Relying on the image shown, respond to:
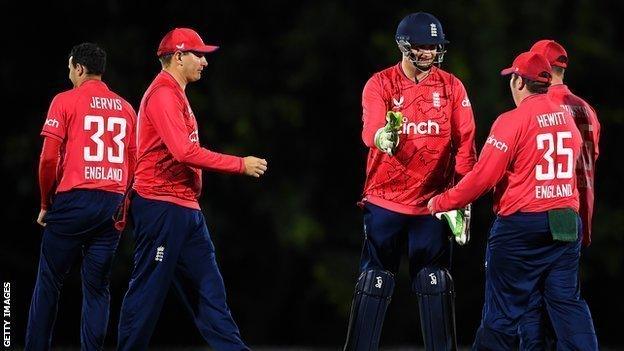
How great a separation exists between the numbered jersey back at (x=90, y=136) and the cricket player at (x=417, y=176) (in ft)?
4.95

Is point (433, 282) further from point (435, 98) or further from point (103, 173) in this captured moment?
point (103, 173)

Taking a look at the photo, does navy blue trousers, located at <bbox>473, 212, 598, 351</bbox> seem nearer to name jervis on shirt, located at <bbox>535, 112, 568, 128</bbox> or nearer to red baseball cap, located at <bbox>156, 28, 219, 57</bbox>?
name jervis on shirt, located at <bbox>535, 112, 568, 128</bbox>

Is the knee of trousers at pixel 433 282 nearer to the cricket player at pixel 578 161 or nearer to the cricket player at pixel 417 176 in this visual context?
the cricket player at pixel 417 176

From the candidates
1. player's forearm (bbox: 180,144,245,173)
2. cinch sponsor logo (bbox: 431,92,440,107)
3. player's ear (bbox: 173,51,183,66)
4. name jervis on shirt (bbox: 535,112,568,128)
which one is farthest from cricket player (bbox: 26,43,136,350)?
name jervis on shirt (bbox: 535,112,568,128)

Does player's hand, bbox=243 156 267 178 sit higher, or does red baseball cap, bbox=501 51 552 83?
red baseball cap, bbox=501 51 552 83

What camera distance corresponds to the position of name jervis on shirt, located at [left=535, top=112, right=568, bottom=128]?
7539mm

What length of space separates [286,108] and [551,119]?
8904 millimetres

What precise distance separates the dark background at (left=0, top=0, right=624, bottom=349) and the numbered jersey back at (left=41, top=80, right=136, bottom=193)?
7.41 m

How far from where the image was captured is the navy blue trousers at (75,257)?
811 cm

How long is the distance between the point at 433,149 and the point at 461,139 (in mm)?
170


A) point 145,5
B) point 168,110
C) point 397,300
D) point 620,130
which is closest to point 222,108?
point 145,5

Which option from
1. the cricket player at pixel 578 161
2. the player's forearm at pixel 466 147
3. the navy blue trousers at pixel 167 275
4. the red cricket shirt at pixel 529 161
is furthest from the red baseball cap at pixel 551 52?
the navy blue trousers at pixel 167 275

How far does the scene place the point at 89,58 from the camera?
27.2ft

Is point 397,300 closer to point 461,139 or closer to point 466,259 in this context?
point 466,259
